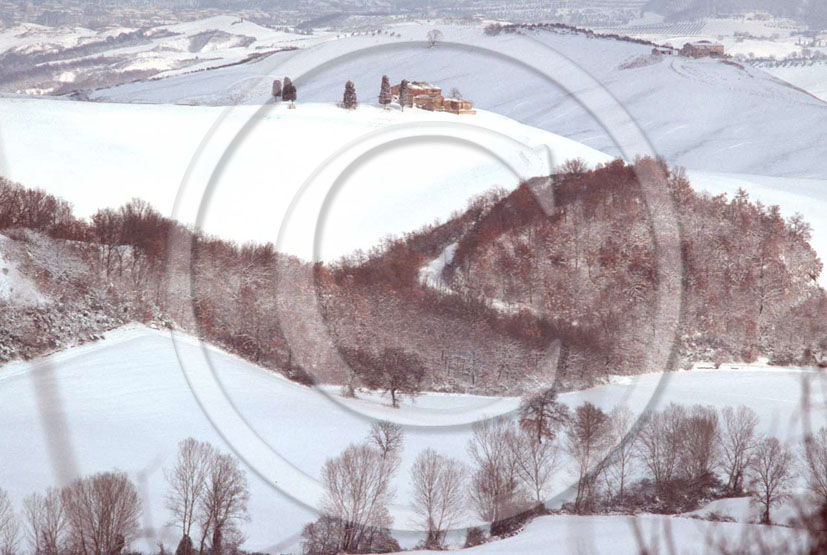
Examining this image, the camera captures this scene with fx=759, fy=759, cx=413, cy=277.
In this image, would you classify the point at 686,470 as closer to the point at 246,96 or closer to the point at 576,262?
the point at 576,262

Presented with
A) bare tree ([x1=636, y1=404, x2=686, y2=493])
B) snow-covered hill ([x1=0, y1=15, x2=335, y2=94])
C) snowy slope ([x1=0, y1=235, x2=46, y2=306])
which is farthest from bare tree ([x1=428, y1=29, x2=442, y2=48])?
bare tree ([x1=636, y1=404, x2=686, y2=493])

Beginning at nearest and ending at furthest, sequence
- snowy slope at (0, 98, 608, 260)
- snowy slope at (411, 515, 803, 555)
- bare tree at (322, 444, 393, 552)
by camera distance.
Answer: snowy slope at (411, 515, 803, 555), bare tree at (322, 444, 393, 552), snowy slope at (0, 98, 608, 260)

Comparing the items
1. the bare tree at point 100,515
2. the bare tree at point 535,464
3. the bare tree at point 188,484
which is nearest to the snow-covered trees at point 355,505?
the bare tree at point 188,484

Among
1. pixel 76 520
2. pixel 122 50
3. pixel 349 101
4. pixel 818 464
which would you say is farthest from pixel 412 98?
pixel 122 50

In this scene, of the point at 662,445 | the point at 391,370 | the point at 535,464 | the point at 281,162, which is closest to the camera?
the point at 535,464

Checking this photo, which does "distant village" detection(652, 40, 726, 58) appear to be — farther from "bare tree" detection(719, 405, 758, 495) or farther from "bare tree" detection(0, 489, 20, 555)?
"bare tree" detection(0, 489, 20, 555)

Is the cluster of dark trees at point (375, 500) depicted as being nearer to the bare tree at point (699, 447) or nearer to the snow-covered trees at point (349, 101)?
the bare tree at point (699, 447)

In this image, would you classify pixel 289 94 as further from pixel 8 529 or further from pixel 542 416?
pixel 8 529
